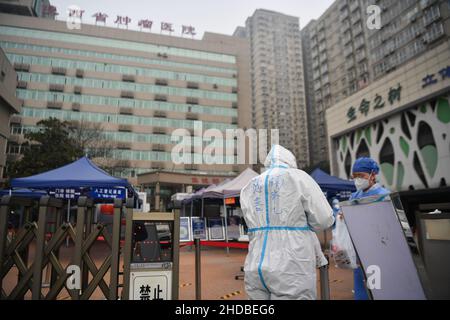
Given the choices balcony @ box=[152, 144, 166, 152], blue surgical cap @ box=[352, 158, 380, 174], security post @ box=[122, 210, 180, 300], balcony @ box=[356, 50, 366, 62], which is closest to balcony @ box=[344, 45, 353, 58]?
balcony @ box=[356, 50, 366, 62]

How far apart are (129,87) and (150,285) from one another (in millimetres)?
40086

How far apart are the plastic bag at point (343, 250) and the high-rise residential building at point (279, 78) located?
6834 centimetres

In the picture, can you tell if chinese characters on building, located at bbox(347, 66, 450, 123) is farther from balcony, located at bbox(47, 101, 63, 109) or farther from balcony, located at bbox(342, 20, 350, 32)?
balcony, located at bbox(47, 101, 63, 109)

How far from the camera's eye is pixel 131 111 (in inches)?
1516

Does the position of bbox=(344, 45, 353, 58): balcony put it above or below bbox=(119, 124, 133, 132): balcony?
above

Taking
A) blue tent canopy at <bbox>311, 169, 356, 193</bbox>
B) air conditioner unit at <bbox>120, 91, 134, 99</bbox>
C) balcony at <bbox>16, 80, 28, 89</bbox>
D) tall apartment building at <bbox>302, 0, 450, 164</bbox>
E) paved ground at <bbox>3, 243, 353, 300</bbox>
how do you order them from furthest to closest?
air conditioner unit at <bbox>120, 91, 134, 99</bbox>, balcony at <bbox>16, 80, 28, 89</bbox>, tall apartment building at <bbox>302, 0, 450, 164</bbox>, blue tent canopy at <bbox>311, 169, 356, 193</bbox>, paved ground at <bbox>3, 243, 353, 300</bbox>

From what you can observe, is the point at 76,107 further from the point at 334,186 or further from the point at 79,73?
the point at 334,186

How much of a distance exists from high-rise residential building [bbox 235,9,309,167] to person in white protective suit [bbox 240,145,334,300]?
69.4m

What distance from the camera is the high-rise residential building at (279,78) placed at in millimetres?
72750

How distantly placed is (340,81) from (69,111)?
1667 inches

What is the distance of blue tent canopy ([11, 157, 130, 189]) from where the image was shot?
6312 millimetres

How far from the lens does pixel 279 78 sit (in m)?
78.0

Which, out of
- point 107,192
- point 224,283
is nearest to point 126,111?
point 107,192

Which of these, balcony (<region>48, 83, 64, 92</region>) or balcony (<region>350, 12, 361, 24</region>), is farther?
balcony (<region>350, 12, 361, 24</region>)
